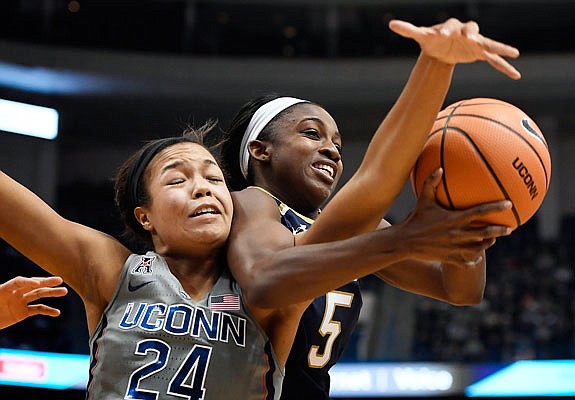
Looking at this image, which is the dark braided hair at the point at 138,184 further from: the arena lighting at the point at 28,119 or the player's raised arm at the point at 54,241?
the arena lighting at the point at 28,119

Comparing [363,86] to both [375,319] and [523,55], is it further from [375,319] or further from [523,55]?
[375,319]

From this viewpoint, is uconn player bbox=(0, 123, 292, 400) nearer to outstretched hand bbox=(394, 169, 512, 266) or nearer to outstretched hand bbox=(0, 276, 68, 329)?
outstretched hand bbox=(0, 276, 68, 329)

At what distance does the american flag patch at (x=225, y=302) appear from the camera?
2.54m

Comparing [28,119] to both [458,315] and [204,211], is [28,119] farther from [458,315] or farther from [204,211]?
[204,211]

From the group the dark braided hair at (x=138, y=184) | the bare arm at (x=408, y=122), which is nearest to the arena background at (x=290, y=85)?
the dark braided hair at (x=138, y=184)

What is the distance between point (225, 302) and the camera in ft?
8.36

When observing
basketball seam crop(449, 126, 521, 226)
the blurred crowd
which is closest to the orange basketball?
basketball seam crop(449, 126, 521, 226)

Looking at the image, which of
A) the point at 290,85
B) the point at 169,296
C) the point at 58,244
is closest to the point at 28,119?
the point at 290,85

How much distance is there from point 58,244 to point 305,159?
→ 3.08 feet

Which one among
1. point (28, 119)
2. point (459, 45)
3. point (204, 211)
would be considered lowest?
point (204, 211)

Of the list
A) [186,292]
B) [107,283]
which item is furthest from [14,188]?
[186,292]

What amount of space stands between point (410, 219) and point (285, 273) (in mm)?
376

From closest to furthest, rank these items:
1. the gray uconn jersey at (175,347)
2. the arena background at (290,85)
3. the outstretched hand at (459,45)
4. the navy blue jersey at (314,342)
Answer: the outstretched hand at (459,45), the gray uconn jersey at (175,347), the navy blue jersey at (314,342), the arena background at (290,85)

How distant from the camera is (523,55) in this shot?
1388 cm
